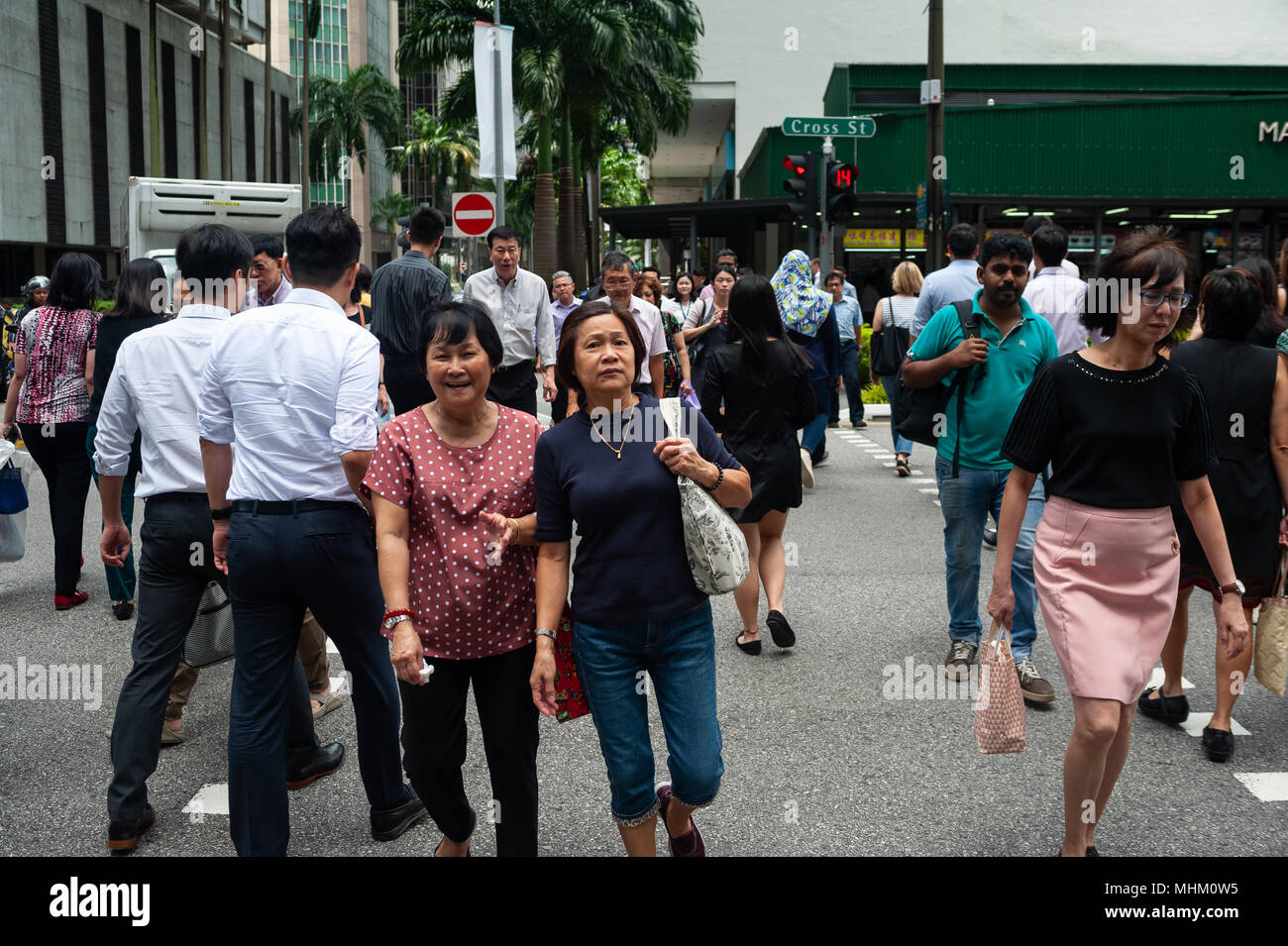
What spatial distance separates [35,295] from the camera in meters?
13.3

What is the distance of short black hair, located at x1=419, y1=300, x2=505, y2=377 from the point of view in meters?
3.24

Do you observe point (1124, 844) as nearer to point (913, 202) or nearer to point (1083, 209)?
point (913, 202)

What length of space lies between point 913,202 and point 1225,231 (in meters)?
8.26

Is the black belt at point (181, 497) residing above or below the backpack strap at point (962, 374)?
below

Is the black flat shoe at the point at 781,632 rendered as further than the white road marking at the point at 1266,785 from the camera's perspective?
Yes

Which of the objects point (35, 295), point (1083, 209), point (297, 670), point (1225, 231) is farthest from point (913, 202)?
point (297, 670)

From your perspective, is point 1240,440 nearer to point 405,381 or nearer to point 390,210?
point 405,381

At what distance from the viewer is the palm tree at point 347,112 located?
62812mm

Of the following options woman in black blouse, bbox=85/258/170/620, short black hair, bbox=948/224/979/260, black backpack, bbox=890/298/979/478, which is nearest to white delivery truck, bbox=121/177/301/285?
short black hair, bbox=948/224/979/260

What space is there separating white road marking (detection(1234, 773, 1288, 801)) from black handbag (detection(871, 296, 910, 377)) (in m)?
6.72

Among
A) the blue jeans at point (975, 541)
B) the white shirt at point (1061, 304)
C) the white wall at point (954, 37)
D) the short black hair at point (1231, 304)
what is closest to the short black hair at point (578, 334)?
the blue jeans at point (975, 541)

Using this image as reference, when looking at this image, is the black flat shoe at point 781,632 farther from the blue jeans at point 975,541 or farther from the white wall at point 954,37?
the white wall at point 954,37

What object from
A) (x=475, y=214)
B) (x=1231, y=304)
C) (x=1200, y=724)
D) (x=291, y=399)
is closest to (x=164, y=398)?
(x=291, y=399)

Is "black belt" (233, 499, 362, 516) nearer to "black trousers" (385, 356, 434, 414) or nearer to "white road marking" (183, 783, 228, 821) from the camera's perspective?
"white road marking" (183, 783, 228, 821)
